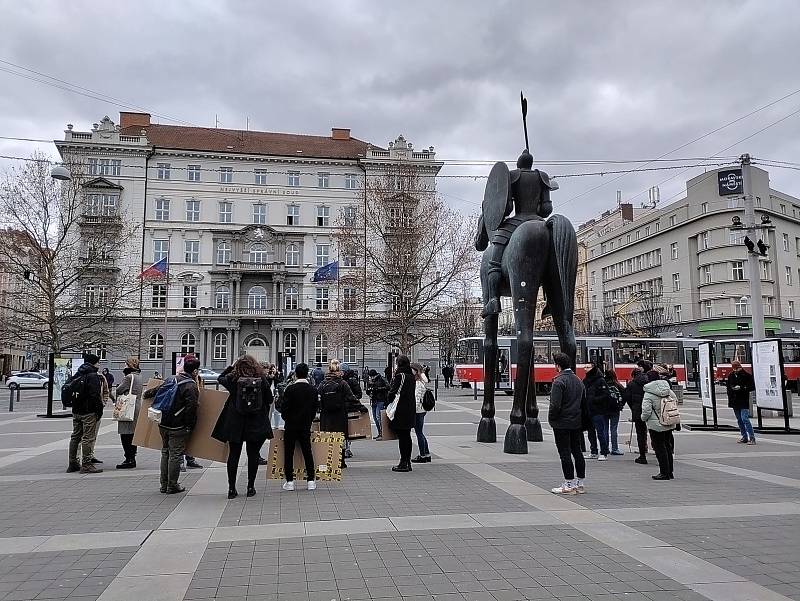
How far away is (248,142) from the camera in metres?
64.8

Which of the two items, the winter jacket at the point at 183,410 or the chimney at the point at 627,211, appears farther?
the chimney at the point at 627,211

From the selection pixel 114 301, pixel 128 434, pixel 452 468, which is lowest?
pixel 452 468

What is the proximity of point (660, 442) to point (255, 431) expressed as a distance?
20.3 feet

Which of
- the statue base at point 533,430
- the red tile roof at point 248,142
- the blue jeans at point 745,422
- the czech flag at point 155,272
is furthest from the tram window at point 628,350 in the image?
the red tile roof at point 248,142

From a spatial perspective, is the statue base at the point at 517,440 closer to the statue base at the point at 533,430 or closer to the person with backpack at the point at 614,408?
the person with backpack at the point at 614,408

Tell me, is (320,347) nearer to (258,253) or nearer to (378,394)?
(258,253)

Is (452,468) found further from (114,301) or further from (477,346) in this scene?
(477,346)

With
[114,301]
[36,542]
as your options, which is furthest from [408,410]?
[114,301]

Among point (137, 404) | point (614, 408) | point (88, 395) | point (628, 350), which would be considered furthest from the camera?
point (628, 350)

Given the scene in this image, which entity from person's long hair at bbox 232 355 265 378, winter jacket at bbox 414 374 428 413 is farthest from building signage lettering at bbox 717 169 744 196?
person's long hair at bbox 232 355 265 378

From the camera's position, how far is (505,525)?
21.7 ft

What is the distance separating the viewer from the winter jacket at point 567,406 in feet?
26.9

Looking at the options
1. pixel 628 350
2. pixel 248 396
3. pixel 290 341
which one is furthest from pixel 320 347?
pixel 248 396

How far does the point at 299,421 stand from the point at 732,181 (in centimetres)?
1948
